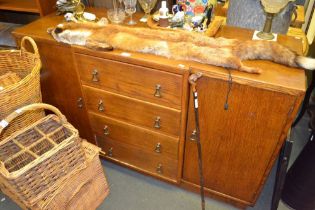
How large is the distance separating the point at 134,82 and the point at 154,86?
107 millimetres

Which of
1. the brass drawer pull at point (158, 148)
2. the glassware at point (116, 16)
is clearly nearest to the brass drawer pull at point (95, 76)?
the glassware at point (116, 16)

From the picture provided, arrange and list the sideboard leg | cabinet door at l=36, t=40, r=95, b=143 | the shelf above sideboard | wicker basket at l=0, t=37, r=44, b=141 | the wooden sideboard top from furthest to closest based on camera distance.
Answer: the shelf above sideboard, cabinet door at l=36, t=40, r=95, b=143, wicker basket at l=0, t=37, r=44, b=141, the sideboard leg, the wooden sideboard top

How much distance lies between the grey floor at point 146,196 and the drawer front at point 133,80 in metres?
0.66

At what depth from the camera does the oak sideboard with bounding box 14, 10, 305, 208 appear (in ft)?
3.42

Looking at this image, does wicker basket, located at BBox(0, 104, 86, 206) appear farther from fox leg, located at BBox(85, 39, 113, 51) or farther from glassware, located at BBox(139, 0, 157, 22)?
glassware, located at BBox(139, 0, 157, 22)

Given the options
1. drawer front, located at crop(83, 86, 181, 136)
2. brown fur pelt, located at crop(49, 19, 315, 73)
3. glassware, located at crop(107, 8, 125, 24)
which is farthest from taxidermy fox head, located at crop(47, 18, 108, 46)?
drawer front, located at crop(83, 86, 181, 136)

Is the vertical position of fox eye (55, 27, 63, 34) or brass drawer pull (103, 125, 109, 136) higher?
fox eye (55, 27, 63, 34)

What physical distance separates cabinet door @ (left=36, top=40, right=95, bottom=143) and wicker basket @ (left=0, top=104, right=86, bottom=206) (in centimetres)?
22

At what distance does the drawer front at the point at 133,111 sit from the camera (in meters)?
1.27

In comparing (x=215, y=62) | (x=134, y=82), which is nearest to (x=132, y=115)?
(x=134, y=82)

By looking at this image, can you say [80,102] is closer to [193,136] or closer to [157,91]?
[157,91]

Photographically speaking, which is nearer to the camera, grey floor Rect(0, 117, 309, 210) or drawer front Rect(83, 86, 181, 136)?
drawer front Rect(83, 86, 181, 136)

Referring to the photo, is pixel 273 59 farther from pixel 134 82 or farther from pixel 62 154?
pixel 62 154

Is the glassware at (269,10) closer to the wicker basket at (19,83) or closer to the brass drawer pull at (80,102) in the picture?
the brass drawer pull at (80,102)
